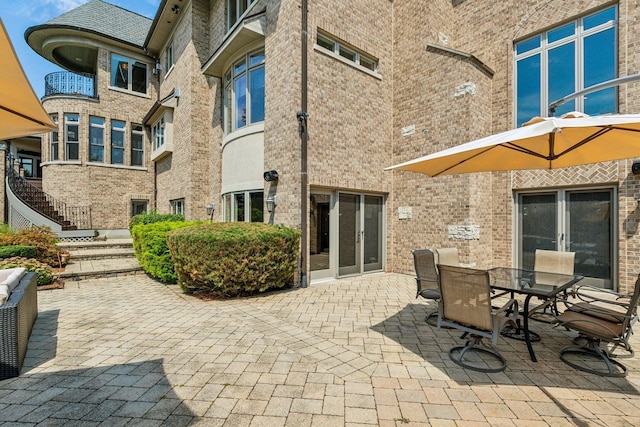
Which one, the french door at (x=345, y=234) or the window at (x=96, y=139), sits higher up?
the window at (x=96, y=139)

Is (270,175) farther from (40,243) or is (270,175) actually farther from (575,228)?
(575,228)

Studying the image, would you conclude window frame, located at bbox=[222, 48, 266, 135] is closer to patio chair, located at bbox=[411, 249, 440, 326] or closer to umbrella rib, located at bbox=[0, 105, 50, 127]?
patio chair, located at bbox=[411, 249, 440, 326]

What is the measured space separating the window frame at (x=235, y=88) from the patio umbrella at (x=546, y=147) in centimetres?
600

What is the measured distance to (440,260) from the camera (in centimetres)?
576

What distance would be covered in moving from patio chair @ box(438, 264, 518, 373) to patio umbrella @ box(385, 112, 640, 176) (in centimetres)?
147

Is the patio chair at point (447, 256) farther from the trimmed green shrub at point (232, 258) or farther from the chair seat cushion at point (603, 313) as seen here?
the trimmed green shrub at point (232, 258)

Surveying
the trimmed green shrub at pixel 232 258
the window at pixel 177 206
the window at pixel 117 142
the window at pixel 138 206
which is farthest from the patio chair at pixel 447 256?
the window at pixel 117 142

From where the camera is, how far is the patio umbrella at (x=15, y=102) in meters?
1.92

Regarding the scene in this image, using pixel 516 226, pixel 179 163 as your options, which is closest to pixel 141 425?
pixel 516 226

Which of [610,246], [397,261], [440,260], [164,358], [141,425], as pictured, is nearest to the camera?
[141,425]

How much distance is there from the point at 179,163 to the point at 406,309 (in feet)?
37.0

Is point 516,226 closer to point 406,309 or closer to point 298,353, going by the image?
point 406,309

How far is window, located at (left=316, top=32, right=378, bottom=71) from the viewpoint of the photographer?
8.55m

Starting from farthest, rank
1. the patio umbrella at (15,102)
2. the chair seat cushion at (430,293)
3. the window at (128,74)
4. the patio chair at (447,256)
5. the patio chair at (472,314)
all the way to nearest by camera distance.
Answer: the window at (128,74)
the patio chair at (447,256)
the chair seat cushion at (430,293)
the patio chair at (472,314)
the patio umbrella at (15,102)
